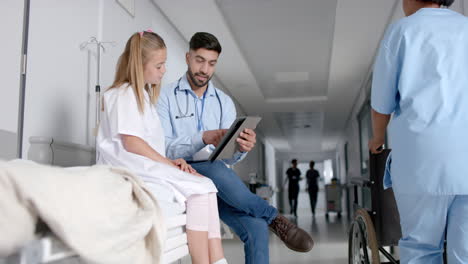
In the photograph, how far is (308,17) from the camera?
446cm

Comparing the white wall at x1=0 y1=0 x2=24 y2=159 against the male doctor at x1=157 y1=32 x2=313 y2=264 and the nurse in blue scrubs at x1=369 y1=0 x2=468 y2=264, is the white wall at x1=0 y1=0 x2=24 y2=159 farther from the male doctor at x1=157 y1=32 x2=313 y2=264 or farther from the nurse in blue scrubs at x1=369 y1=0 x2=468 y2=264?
the nurse in blue scrubs at x1=369 y1=0 x2=468 y2=264

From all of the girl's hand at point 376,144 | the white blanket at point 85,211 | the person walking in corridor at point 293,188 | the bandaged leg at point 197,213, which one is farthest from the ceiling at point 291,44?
the white blanket at point 85,211

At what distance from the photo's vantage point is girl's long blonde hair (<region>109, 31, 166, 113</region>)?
168 cm

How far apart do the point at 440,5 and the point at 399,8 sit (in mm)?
2758

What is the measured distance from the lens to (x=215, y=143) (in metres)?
2.01

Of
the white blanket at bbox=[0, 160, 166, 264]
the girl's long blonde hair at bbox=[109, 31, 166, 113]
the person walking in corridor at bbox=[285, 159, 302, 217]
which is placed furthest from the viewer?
the person walking in corridor at bbox=[285, 159, 302, 217]

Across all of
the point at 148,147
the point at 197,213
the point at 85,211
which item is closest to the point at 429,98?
the point at 197,213

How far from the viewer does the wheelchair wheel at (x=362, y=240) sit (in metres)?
1.87

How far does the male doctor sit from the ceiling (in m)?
1.85

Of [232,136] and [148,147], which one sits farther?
[232,136]

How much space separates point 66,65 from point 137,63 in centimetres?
91

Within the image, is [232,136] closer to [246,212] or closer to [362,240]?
[246,212]

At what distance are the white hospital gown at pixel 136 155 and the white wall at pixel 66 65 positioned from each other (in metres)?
0.70

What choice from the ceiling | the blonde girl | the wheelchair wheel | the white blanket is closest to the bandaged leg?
the blonde girl
